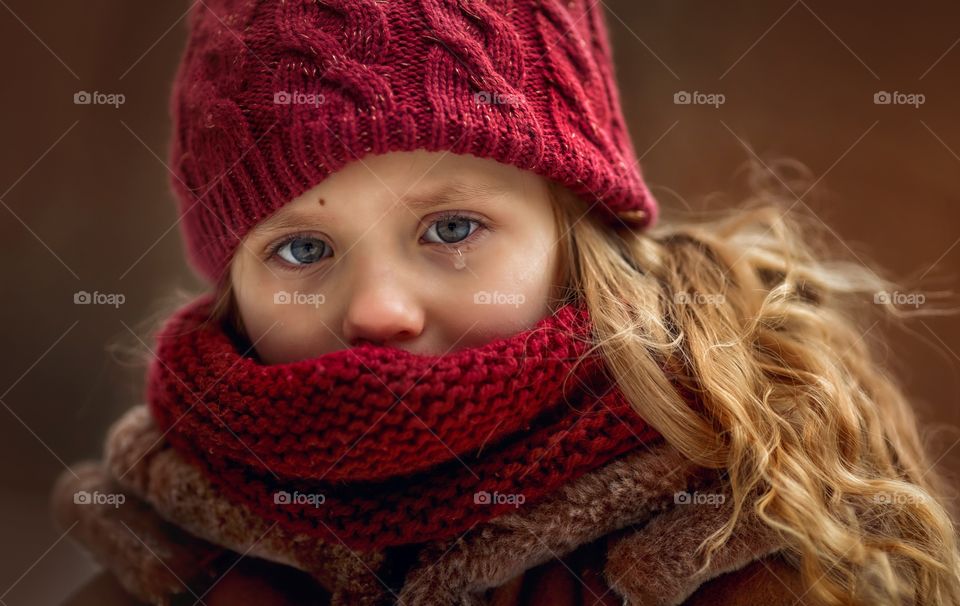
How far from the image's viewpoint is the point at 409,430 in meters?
0.80

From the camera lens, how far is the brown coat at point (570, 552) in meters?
0.80

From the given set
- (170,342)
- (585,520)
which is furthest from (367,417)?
(170,342)

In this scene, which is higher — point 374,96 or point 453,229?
point 374,96

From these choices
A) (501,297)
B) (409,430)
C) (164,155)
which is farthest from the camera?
(164,155)

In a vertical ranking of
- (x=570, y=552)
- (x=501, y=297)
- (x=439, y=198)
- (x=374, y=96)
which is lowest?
(x=570, y=552)

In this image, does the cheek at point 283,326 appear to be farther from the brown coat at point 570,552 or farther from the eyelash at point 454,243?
the brown coat at point 570,552

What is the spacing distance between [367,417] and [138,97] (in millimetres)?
871

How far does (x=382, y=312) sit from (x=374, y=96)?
0.74 feet

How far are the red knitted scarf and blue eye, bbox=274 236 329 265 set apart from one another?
0.14 metres

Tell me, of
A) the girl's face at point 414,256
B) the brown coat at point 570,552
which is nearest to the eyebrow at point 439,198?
the girl's face at point 414,256

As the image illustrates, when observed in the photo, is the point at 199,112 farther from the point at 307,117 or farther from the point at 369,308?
the point at 369,308

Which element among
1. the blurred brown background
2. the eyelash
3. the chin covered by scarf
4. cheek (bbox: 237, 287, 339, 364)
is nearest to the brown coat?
the chin covered by scarf

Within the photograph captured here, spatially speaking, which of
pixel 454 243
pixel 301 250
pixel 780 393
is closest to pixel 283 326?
pixel 301 250

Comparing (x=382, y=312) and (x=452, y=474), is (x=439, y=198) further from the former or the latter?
(x=452, y=474)
